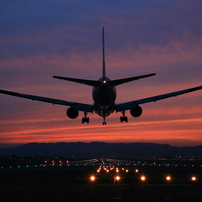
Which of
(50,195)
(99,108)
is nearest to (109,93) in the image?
(99,108)

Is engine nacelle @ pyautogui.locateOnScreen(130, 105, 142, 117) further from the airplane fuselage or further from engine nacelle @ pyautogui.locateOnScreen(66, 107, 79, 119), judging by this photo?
engine nacelle @ pyautogui.locateOnScreen(66, 107, 79, 119)

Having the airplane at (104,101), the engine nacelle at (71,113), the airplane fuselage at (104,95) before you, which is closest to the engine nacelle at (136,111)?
the airplane at (104,101)

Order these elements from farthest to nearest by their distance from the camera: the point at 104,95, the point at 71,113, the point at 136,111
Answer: the point at 71,113 < the point at 136,111 < the point at 104,95

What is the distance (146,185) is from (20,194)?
1506 centimetres

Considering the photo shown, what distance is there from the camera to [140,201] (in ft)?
111

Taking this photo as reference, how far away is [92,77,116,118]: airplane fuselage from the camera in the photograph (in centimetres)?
5247

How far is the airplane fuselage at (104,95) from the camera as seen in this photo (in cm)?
5247

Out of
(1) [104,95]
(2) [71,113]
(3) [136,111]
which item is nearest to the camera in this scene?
(1) [104,95]

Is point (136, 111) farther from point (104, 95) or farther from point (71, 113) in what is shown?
point (71, 113)

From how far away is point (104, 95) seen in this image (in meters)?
52.7

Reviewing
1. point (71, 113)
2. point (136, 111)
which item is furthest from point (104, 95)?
point (71, 113)

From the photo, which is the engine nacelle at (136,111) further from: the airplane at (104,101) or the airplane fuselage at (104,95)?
the airplane fuselage at (104,95)

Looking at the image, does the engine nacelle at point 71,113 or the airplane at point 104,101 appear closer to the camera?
the airplane at point 104,101

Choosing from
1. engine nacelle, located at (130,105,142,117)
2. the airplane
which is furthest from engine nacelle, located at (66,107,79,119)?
engine nacelle, located at (130,105,142,117)
